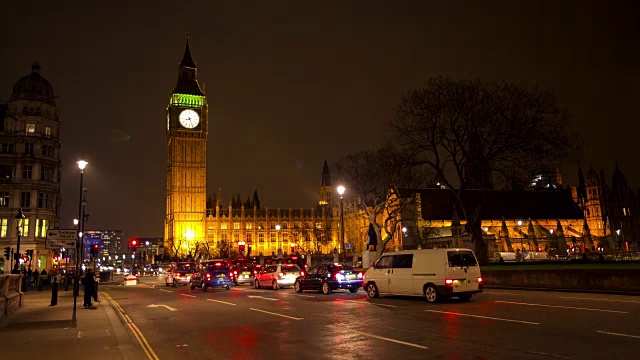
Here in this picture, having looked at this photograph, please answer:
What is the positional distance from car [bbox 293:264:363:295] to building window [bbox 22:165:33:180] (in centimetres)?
4526

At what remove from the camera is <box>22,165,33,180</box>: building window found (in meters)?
58.3

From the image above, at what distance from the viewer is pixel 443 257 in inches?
717

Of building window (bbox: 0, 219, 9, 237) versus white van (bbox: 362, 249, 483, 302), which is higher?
building window (bbox: 0, 219, 9, 237)

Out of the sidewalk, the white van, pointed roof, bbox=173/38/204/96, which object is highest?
pointed roof, bbox=173/38/204/96

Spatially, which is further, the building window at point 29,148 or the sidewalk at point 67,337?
the building window at point 29,148

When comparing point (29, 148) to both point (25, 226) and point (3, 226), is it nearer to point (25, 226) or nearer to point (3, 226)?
point (25, 226)

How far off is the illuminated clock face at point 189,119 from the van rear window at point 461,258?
12967 centimetres

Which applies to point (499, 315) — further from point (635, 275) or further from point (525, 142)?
point (525, 142)

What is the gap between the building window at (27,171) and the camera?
191 feet

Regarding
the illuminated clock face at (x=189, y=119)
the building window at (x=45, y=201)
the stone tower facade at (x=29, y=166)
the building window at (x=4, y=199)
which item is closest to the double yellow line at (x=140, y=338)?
the stone tower facade at (x=29, y=166)

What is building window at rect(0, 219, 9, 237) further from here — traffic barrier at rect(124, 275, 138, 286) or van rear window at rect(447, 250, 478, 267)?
van rear window at rect(447, 250, 478, 267)

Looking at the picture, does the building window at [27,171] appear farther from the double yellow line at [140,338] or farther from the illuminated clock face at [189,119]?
the illuminated clock face at [189,119]

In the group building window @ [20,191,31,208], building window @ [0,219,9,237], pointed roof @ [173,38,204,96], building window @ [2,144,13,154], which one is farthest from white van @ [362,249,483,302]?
pointed roof @ [173,38,204,96]

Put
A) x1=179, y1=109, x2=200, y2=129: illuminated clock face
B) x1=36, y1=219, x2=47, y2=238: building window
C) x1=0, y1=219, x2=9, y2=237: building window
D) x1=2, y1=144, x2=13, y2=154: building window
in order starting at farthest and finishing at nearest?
1. x1=179, y1=109, x2=200, y2=129: illuminated clock face
2. x1=36, y1=219, x2=47, y2=238: building window
3. x1=2, y1=144, x2=13, y2=154: building window
4. x1=0, y1=219, x2=9, y2=237: building window
